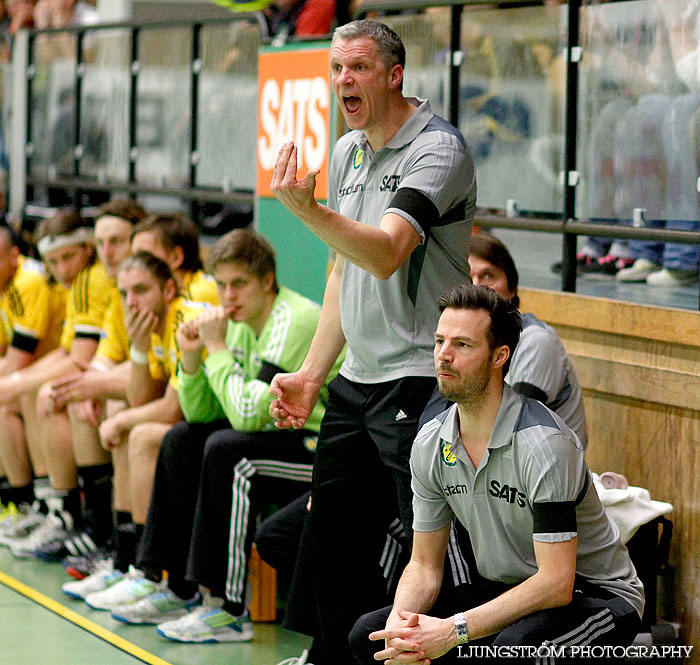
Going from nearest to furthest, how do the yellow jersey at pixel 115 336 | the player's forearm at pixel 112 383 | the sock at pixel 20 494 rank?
1. the player's forearm at pixel 112 383
2. the yellow jersey at pixel 115 336
3. the sock at pixel 20 494

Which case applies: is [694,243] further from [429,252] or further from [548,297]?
[429,252]

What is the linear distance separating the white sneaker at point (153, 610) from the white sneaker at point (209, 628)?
7.1 inches

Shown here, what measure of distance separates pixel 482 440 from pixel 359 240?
63 cm

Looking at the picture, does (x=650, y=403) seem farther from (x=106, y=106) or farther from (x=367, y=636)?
(x=106, y=106)

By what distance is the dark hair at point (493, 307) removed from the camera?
3.23 m

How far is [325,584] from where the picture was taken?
3881 mm

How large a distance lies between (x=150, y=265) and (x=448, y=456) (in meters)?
2.34

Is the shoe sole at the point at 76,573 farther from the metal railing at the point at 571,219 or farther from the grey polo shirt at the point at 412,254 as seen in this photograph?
the grey polo shirt at the point at 412,254

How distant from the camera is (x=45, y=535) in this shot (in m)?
6.04

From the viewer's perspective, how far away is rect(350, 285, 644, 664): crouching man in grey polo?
311cm

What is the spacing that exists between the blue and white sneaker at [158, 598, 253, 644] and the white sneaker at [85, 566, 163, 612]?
31cm

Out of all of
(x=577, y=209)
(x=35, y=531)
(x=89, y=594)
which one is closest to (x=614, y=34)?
(x=577, y=209)

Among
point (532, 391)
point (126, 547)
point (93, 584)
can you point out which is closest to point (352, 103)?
point (532, 391)

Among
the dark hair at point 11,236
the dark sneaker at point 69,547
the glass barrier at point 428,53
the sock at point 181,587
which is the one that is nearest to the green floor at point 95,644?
the sock at point 181,587
